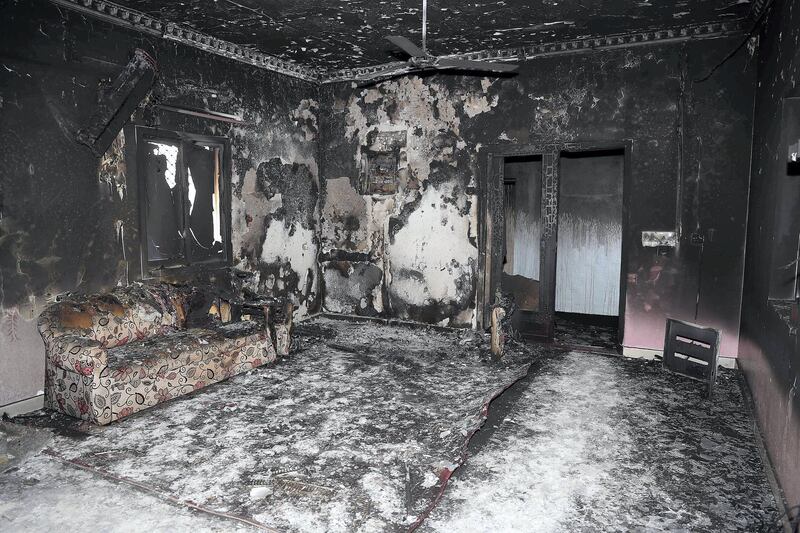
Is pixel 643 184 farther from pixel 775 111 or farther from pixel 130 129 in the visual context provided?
pixel 130 129

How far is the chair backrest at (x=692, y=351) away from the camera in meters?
4.55

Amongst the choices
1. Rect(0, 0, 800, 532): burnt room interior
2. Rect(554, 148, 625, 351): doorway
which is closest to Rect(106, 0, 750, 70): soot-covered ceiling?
Rect(0, 0, 800, 532): burnt room interior

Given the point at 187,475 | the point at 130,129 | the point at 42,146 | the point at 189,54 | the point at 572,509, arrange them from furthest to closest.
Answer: the point at 189,54
the point at 130,129
the point at 42,146
the point at 187,475
the point at 572,509

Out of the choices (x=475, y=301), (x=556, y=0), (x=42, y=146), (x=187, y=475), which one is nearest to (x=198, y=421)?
(x=187, y=475)

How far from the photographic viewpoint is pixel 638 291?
574cm

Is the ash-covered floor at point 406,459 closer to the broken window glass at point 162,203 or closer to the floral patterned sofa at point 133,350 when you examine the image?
the floral patterned sofa at point 133,350

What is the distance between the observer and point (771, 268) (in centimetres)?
350

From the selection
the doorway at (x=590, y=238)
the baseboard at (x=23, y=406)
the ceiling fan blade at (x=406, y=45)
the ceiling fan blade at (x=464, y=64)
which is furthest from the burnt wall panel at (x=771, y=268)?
the baseboard at (x=23, y=406)

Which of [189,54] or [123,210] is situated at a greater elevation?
[189,54]

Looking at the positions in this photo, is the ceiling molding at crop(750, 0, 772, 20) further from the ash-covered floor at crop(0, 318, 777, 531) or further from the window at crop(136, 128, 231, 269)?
the window at crop(136, 128, 231, 269)

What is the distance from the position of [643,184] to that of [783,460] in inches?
137

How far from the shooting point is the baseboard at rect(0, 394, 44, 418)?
402 cm

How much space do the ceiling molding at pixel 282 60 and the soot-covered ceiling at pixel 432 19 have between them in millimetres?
127

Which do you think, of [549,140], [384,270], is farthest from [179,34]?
[549,140]
